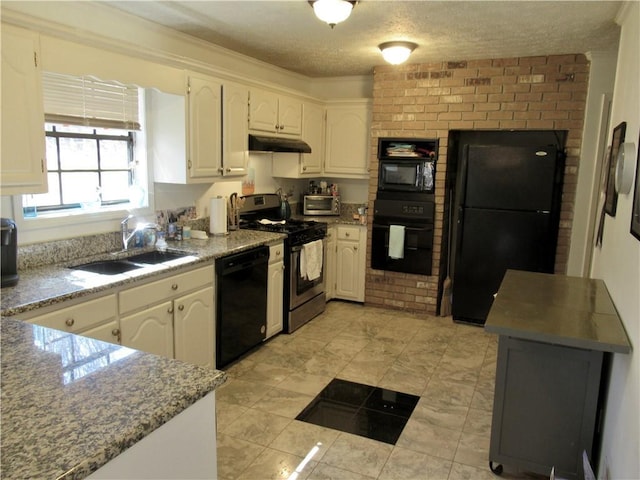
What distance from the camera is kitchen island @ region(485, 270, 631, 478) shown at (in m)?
2.16

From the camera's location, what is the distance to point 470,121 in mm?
4504

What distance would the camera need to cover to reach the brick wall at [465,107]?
4.19 metres

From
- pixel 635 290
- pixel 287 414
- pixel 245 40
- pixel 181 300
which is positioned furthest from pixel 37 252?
pixel 635 290

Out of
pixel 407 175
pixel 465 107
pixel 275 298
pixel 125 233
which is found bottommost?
pixel 275 298

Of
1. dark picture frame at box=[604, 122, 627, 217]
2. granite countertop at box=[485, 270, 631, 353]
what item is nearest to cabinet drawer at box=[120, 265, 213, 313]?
granite countertop at box=[485, 270, 631, 353]

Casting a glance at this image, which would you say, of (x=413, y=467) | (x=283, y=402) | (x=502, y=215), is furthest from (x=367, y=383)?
(x=502, y=215)

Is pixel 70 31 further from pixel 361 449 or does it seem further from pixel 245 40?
pixel 361 449

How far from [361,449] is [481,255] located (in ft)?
8.21

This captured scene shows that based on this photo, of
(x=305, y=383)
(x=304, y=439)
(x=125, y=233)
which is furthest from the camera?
(x=305, y=383)

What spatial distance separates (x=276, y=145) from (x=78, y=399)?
129 inches

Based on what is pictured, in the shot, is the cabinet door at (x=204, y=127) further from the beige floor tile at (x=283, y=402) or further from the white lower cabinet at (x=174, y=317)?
the beige floor tile at (x=283, y=402)

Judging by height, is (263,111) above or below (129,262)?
above

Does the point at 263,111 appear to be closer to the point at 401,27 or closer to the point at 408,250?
the point at 401,27

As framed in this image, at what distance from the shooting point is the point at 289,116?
4.58 m
